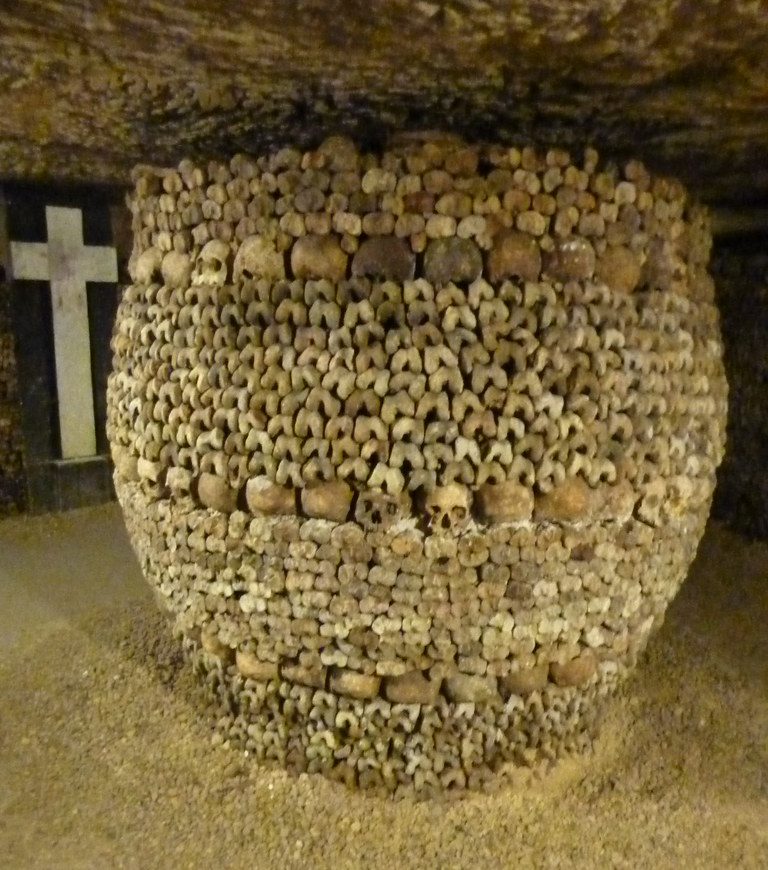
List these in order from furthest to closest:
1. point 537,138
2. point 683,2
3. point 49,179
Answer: point 49,179, point 537,138, point 683,2

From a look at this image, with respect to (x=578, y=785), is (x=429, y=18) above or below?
above

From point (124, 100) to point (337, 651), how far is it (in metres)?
1.67

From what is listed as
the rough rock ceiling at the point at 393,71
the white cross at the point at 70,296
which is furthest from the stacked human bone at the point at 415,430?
the white cross at the point at 70,296

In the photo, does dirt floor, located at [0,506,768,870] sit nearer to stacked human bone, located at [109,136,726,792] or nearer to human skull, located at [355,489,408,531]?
stacked human bone, located at [109,136,726,792]

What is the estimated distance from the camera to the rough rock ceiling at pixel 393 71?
147 centimetres

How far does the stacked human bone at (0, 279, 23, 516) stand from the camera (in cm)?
472

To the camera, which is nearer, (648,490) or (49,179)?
(648,490)

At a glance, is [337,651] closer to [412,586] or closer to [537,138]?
[412,586]

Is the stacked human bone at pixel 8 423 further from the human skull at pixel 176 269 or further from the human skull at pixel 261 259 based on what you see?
the human skull at pixel 261 259

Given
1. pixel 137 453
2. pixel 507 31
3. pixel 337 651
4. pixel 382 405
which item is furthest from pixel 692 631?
pixel 507 31

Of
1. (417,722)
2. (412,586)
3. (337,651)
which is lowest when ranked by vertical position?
(417,722)

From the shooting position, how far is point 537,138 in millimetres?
2105

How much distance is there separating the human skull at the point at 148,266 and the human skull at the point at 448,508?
1101 millimetres

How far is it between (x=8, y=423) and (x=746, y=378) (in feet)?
14.9
